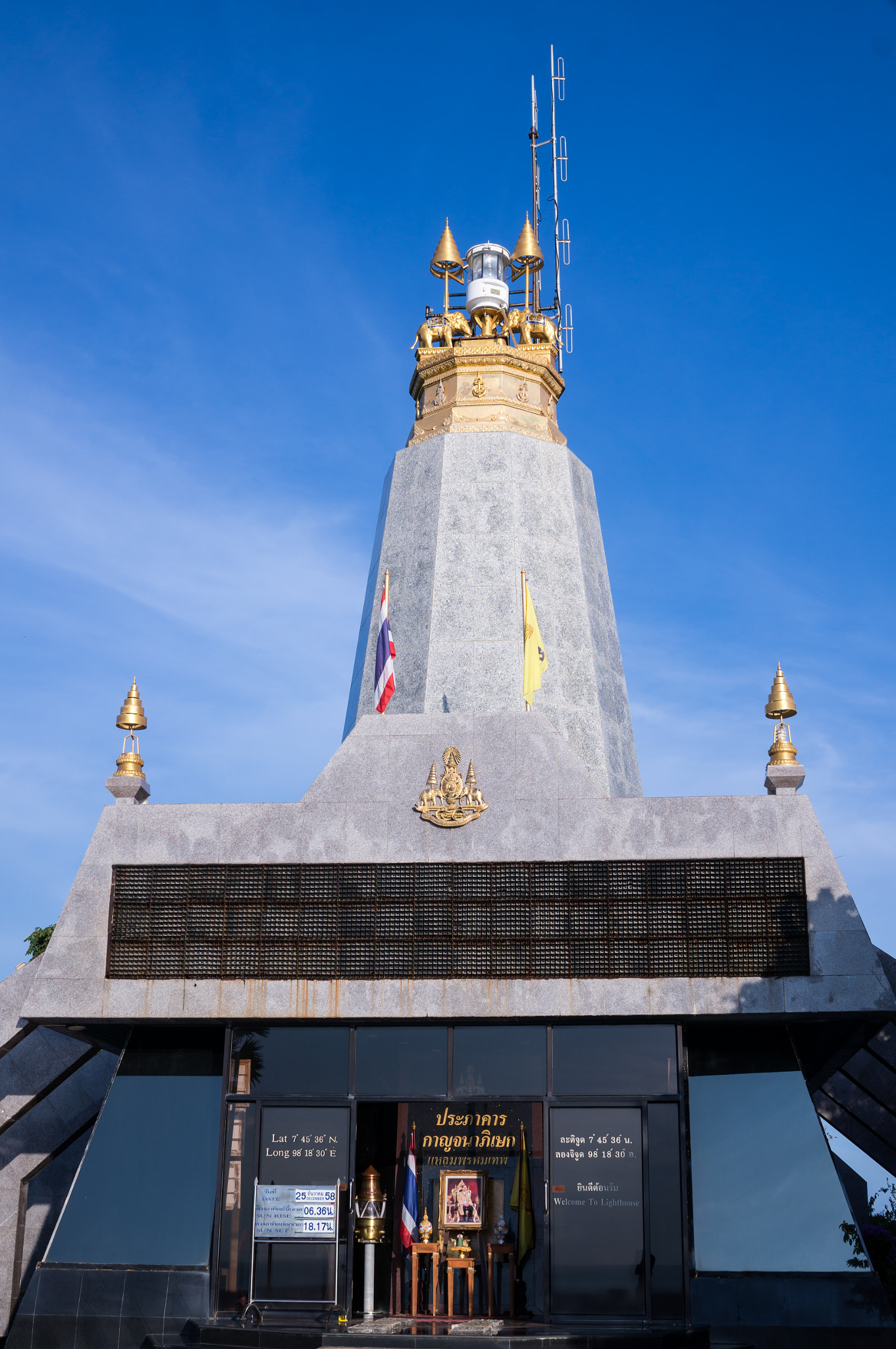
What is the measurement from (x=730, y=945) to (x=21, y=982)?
34.5 feet

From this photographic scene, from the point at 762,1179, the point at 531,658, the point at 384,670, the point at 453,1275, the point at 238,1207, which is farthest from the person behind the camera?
the point at 384,670

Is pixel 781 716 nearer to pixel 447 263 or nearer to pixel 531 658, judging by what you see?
pixel 531 658

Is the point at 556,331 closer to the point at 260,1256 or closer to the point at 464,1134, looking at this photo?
the point at 464,1134

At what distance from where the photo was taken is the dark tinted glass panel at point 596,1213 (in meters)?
17.4

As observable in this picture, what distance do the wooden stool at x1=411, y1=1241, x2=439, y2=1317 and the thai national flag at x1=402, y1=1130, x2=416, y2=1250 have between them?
10cm

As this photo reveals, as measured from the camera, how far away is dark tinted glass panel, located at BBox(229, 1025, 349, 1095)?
734 inches

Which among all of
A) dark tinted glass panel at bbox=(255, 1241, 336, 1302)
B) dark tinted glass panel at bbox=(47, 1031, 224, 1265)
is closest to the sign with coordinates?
dark tinted glass panel at bbox=(255, 1241, 336, 1302)

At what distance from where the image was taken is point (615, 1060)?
18344 mm

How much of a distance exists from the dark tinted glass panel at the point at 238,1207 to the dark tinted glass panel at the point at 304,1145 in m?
0.19

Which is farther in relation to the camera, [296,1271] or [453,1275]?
[453,1275]

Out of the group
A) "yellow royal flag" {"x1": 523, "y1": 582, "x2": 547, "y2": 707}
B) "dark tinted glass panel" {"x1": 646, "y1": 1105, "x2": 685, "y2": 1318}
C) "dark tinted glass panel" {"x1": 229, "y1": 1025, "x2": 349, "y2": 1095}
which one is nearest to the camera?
"dark tinted glass panel" {"x1": 646, "y1": 1105, "x2": 685, "y2": 1318}

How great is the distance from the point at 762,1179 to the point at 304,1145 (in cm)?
591

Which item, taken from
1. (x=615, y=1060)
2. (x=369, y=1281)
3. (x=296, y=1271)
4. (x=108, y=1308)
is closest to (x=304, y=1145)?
(x=296, y=1271)

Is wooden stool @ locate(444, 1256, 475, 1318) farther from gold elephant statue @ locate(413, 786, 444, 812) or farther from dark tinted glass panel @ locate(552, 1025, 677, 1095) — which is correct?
gold elephant statue @ locate(413, 786, 444, 812)
